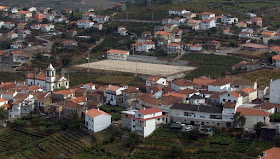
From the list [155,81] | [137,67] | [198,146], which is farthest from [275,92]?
[137,67]

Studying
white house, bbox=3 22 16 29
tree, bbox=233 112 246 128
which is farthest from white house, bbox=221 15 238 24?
tree, bbox=233 112 246 128

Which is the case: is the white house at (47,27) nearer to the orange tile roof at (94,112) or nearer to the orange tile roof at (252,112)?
the orange tile roof at (94,112)

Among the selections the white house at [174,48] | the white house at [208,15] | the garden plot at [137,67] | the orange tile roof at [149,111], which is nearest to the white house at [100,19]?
the white house at [208,15]

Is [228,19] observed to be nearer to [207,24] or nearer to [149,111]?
[207,24]

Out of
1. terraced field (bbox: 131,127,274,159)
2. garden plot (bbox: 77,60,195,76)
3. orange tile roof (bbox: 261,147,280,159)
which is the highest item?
orange tile roof (bbox: 261,147,280,159)

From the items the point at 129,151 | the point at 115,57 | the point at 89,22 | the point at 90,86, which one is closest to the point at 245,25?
the point at 115,57

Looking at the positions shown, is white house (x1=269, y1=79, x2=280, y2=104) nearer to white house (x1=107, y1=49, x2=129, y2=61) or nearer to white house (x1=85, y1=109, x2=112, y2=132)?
white house (x1=85, y1=109, x2=112, y2=132)
